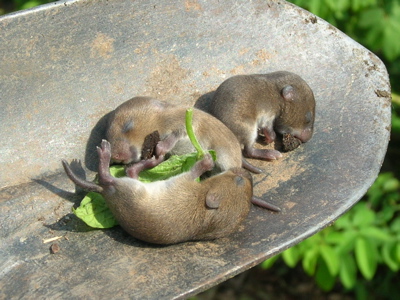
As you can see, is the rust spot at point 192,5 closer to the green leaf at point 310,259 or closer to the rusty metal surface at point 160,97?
the rusty metal surface at point 160,97

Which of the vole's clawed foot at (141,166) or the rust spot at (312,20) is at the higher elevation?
the rust spot at (312,20)

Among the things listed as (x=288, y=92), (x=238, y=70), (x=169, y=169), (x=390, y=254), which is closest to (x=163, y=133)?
(x=169, y=169)

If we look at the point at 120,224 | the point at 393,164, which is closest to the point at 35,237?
the point at 120,224

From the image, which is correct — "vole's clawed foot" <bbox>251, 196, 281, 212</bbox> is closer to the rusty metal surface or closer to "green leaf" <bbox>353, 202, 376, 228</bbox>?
the rusty metal surface

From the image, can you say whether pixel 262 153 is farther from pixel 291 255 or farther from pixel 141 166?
pixel 291 255

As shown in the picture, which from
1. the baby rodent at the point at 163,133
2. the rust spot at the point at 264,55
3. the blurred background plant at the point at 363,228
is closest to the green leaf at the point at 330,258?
the blurred background plant at the point at 363,228

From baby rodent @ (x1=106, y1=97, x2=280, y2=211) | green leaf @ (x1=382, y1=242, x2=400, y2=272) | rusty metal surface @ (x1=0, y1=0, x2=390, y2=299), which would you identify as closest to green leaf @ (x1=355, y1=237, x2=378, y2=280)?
green leaf @ (x1=382, y1=242, x2=400, y2=272)
